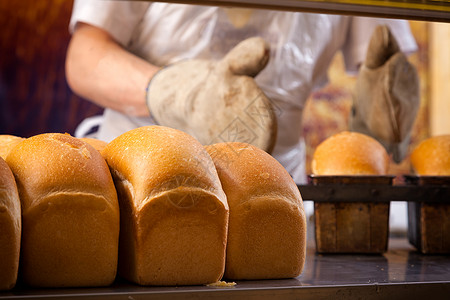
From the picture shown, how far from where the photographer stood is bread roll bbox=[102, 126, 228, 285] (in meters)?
0.80

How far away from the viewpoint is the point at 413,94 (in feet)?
7.11

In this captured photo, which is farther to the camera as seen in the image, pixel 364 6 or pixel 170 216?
pixel 364 6

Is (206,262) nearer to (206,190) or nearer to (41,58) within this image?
(206,190)

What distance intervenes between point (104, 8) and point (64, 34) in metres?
0.27

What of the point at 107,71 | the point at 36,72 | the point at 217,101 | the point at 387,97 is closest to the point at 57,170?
the point at 217,101

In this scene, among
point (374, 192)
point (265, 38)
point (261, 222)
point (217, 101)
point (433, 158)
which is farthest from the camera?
point (265, 38)

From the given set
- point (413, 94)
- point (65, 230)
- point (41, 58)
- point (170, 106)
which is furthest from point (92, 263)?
point (413, 94)

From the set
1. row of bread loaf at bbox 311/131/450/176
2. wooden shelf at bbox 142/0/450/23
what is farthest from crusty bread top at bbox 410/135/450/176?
wooden shelf at bbox 142/0/450/23

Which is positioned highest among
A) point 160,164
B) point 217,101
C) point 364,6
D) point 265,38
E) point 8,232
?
point 265,38

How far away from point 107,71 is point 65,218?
137 cm

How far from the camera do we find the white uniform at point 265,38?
2080 millimetres

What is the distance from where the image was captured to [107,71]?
6.74 feet

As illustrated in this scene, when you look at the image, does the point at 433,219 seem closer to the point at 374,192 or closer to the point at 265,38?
the point at 374,192

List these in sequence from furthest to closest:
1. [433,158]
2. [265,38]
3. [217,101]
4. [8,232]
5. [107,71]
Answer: [265,38]
[107,71]
[217,101]
[433,158]
[8,232]
